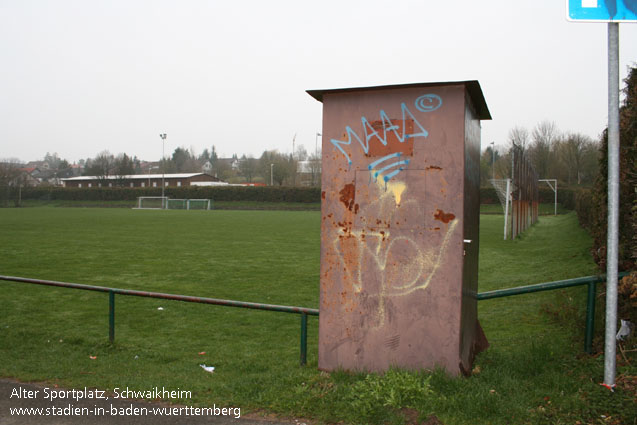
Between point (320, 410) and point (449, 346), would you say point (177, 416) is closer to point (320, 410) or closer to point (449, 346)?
point (320, 410)

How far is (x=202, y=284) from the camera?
39.4 feet

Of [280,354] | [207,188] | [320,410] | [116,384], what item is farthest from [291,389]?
[207,188]

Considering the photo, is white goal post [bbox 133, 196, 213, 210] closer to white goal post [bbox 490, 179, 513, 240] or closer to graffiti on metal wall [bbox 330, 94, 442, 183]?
white goal post [bbox 490, 179, 513, 240]

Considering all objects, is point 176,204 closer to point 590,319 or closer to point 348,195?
point 348,195

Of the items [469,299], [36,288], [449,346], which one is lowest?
[36,288]

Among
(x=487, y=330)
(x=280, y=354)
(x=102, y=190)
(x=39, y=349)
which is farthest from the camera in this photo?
(x=102, y=190)

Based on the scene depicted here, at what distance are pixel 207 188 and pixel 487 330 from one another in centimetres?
7148

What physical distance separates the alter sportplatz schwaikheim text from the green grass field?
0.13 metres

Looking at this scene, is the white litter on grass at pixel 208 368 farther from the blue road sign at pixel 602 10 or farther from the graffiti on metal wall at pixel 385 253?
the blue road sign at pixel 602 10

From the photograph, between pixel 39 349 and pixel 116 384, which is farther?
pixel 39 349

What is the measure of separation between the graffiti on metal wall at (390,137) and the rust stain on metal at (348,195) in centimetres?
16

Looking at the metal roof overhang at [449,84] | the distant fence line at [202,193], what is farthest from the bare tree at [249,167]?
the metal roof overhang at [449,84]

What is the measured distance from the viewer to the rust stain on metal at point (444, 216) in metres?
3.90

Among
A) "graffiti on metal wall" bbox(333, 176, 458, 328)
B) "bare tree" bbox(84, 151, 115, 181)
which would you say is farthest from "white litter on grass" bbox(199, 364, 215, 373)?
"bare tree" bbox(84, 151, 115, 181)
